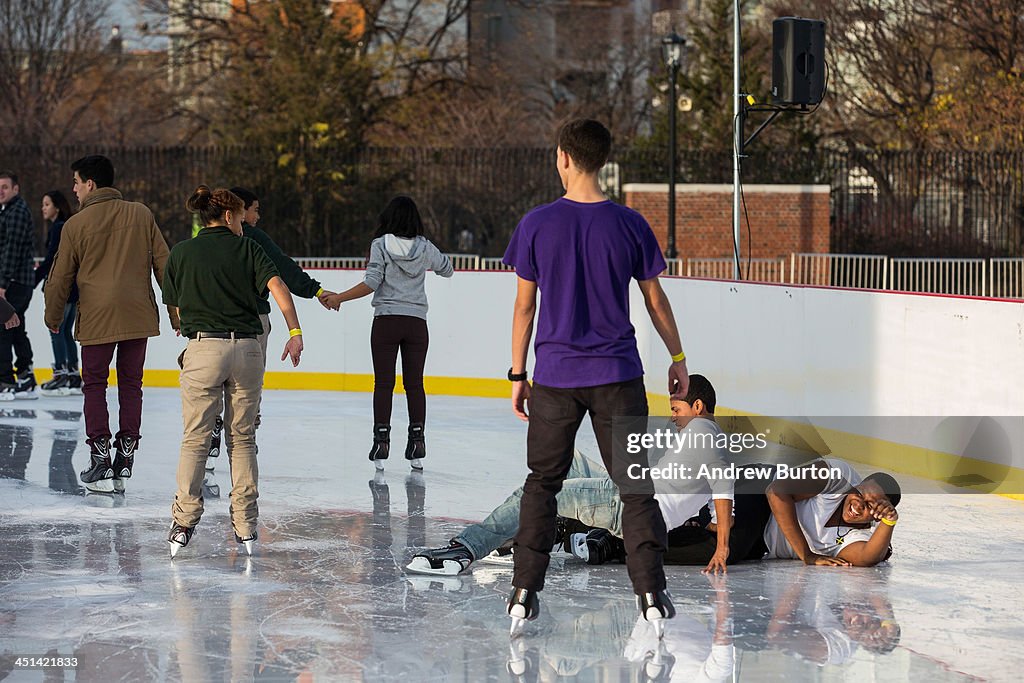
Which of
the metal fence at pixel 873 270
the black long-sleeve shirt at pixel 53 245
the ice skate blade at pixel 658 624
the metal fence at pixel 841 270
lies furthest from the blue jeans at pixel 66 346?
the metal fence at pixel 841 270

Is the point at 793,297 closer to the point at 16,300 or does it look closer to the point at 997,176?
the point at 16,300

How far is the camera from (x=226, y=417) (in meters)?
6.69

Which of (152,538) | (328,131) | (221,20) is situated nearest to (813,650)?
(152,538)

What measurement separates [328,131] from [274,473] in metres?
18.6

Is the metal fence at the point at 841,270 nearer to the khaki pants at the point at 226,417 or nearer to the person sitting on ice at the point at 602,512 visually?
the person sitting on ice at the point at 602,512

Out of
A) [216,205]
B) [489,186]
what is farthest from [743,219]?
[216,205]

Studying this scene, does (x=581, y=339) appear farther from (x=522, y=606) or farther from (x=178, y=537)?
(x=178, y=537)

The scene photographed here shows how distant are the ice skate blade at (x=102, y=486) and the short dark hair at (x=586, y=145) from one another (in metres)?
4.05

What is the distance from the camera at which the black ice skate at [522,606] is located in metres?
5.33

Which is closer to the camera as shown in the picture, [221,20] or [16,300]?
[16,300]

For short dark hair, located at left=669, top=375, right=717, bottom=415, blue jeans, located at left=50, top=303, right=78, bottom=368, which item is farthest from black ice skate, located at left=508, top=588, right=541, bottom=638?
blue jeans, located at left=50, top=303, right=78, bottom=368

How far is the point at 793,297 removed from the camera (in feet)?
35.1

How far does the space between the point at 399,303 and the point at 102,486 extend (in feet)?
6.40

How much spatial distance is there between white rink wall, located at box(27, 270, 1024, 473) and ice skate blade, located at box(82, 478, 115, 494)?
Answer: 4.52m
